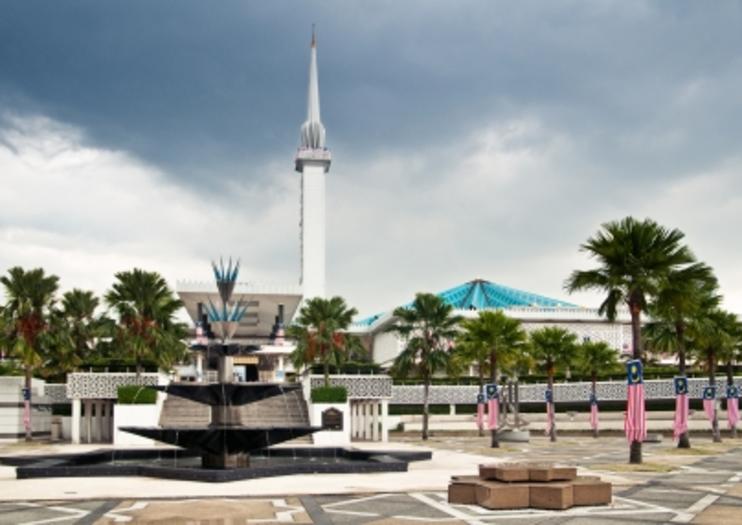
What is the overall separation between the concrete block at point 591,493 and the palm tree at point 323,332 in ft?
113

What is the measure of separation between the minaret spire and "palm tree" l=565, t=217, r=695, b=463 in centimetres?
9722

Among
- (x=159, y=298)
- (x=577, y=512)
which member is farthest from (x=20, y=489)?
(x=159, y=298)

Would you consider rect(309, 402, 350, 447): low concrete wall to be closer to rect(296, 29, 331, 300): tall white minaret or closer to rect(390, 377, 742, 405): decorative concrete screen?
rect(390, 377, 742, 405): decorative concrete screen

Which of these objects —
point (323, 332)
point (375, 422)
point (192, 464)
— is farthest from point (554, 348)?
point (192, 464)

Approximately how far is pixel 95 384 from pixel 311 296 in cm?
6692

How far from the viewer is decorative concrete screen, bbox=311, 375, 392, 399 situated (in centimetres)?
4950

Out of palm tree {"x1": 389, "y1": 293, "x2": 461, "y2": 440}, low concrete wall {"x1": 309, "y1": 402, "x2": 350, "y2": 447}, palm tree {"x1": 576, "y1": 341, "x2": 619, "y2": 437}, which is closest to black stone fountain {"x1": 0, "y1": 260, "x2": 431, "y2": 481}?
low concrete wall {"x1": 309, "y1": 402, "x2": 350, "y2": 447}

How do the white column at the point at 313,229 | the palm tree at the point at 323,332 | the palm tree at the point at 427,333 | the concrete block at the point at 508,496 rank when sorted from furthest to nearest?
the white column at the point at 313,229 → the palm tree at the point at 323,332 → the palm tree at the point at 427,333 → the concrete block at the point at 508,496

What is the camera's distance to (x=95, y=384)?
148 ft

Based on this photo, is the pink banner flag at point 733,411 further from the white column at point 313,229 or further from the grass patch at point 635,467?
the white column at point 313,229

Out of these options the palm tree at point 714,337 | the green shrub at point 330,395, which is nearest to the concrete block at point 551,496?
the palm tree at point 714,337

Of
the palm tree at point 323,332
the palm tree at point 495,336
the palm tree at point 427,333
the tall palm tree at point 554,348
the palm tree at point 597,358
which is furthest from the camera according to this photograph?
the palm tree at point 597,358

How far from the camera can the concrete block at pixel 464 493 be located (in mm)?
17484

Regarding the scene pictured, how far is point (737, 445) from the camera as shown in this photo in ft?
140
